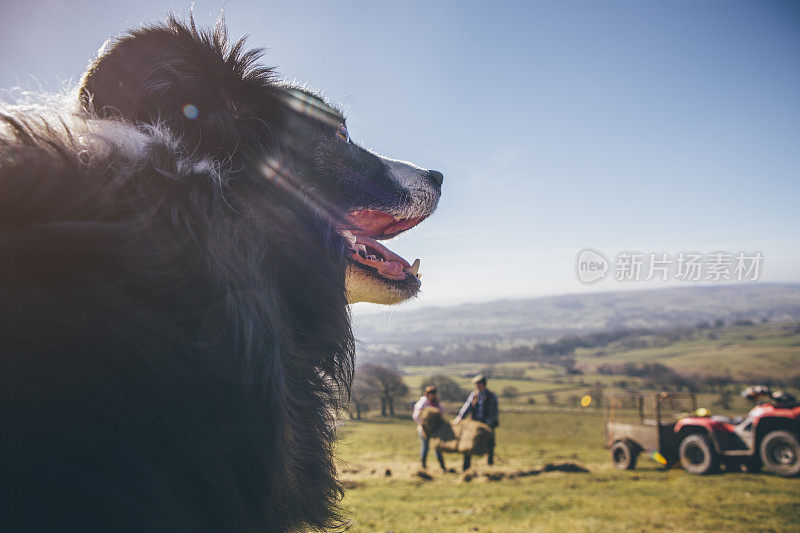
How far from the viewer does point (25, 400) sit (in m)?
1.12

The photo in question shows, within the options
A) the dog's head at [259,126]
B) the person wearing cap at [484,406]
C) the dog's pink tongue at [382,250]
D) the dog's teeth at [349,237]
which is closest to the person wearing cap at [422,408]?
the person wearing cap at [484,406]

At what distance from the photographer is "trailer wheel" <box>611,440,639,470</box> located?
14.0 m

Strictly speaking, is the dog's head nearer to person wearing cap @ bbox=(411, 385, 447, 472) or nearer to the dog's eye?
the dog's eye

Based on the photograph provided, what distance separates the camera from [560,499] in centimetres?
953

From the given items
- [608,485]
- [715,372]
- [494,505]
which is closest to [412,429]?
[608,485]

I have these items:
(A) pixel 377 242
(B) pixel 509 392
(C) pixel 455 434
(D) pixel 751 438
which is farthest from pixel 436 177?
(B) pixel 509 392

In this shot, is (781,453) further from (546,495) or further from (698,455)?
(546,495)

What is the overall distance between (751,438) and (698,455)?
1.54 meters

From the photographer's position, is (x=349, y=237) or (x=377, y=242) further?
(x=377, y=242)

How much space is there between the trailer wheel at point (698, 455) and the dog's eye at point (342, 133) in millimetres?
14582

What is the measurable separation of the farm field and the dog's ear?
1928 millimetres

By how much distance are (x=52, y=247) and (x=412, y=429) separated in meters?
29.2

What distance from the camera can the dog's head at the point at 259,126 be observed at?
6.11ft

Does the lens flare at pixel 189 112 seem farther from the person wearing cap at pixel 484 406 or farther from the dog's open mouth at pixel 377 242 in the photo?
the person wearing cap at pixel 484 406
